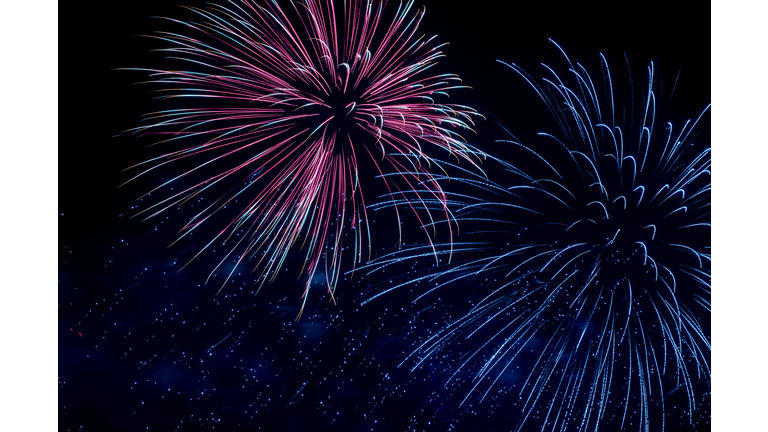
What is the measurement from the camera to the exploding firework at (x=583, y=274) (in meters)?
1.92

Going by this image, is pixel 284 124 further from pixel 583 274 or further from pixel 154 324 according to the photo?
pixel 583 274

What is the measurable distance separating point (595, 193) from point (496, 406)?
1090 mm

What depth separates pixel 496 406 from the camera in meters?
1.93

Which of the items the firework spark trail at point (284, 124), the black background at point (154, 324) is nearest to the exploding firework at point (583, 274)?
the black background at point (154, 324)

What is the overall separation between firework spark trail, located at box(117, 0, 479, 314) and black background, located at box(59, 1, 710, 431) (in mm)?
123

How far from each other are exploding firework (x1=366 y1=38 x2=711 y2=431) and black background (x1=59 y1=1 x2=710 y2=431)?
0.83 feet

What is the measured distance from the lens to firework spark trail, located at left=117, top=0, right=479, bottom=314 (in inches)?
73.3

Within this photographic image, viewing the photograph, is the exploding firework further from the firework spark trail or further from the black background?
the firework spark trail

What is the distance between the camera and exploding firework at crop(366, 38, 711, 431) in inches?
75.4

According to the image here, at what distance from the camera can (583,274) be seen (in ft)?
6.45

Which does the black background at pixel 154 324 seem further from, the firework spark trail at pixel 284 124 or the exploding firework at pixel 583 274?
the exploding firework at pixel 583 274

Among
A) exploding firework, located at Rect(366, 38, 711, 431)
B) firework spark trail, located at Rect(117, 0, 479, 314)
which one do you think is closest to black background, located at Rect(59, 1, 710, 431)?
firework spark trail, located at Rect(117, 0, 479, 314)

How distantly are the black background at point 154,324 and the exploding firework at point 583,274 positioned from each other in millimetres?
252

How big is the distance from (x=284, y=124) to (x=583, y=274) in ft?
5.05
